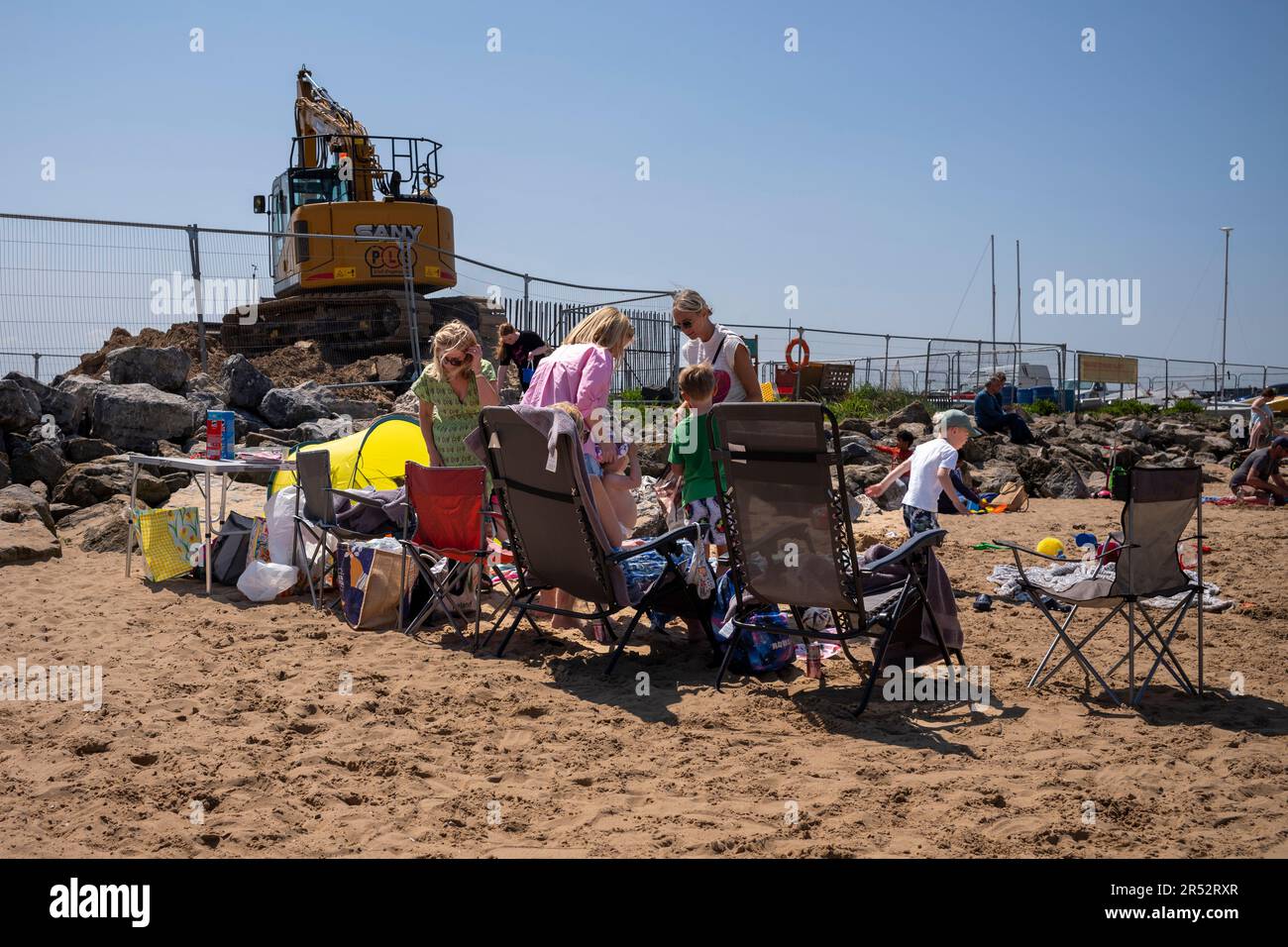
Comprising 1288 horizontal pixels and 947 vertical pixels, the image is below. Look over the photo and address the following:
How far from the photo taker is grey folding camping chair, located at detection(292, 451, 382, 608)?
246 inches

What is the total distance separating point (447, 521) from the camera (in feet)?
18.3

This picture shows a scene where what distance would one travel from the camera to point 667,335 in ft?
56.3

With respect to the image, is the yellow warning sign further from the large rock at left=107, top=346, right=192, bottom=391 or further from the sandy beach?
the sandy beach

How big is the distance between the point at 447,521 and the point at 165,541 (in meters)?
2.59

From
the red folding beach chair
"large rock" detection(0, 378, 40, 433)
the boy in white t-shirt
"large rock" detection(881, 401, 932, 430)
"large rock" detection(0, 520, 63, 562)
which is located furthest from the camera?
"large rock" detection(881, 401, 932, 430)

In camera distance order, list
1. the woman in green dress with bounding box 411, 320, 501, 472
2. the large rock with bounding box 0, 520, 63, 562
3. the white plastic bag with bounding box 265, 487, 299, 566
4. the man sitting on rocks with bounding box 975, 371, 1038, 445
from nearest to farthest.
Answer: the woman in green dress with bounding box 411, 320, 501, 472 → the white plastic bag with bounding box 265, 487, 299, 566 → the large rock with bounding box 0, 520, 63, 562 → the man sitting on rocks with bounding box 975, 371, 1038, 445

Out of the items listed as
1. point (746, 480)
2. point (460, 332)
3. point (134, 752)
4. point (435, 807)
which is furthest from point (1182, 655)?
point (134, 752)

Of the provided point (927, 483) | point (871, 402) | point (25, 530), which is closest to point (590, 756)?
point (927, 483)

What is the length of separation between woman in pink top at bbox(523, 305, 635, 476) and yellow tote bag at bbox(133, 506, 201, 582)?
118 inches

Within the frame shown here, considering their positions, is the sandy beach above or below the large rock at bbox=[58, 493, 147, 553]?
below

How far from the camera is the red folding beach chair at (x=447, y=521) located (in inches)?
216

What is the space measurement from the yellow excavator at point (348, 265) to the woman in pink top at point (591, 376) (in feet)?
32.6

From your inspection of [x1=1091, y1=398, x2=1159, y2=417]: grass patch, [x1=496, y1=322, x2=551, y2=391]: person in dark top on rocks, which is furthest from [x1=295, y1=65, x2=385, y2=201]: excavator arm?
[x1=1091, y1=398, x2=1159, y2=417]: grass patch
